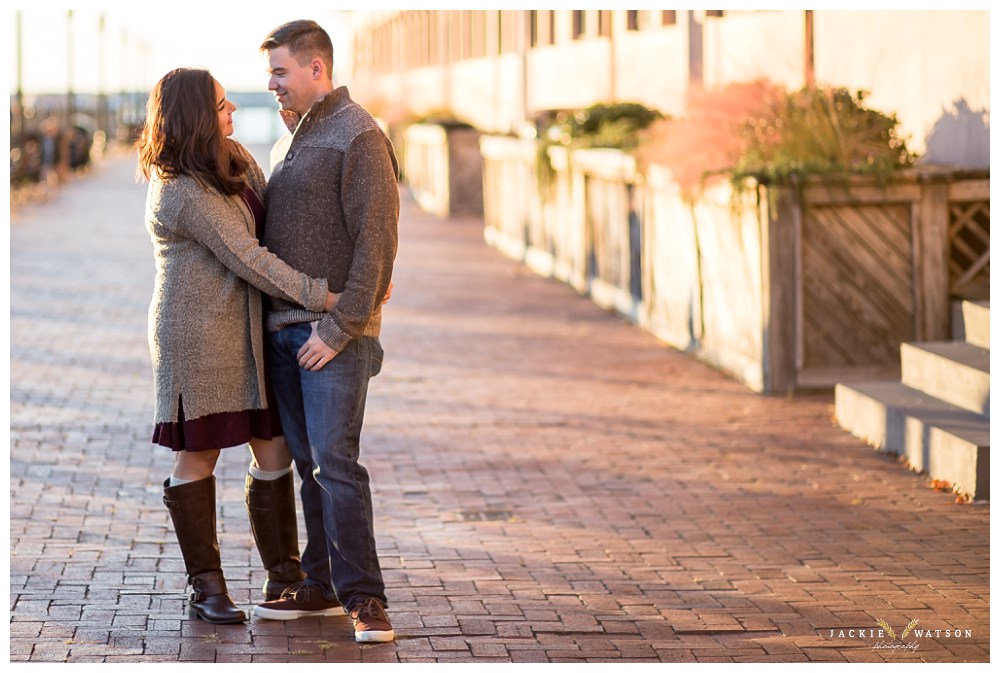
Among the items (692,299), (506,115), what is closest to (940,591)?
(692,299)

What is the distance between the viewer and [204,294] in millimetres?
4980

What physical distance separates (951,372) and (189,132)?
4.79m

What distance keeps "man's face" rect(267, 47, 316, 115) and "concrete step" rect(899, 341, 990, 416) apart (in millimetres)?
4198

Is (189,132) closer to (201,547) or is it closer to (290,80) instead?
(290,80)

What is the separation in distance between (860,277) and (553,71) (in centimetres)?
1875

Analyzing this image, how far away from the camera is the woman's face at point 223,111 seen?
4.95 metres

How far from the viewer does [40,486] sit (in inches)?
292

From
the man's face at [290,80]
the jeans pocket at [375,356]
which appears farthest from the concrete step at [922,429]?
the man's face at [290,80]

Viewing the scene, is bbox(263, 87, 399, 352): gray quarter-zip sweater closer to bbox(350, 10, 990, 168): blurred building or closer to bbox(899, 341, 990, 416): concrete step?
bbox(899, 341, 990, 416): concrete step

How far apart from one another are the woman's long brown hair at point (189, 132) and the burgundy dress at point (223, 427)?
0.15m

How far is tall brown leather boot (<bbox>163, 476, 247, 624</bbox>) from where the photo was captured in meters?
5.18

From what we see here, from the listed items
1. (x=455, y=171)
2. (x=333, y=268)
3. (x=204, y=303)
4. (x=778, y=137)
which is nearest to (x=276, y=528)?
(x=204, y=303)

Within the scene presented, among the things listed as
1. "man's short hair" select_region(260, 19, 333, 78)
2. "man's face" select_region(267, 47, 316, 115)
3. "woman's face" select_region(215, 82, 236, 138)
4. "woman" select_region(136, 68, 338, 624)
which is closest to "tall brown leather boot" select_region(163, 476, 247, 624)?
"woman" select_region(136, 68, 338, 624)

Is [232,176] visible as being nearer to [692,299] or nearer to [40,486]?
[40,486]
